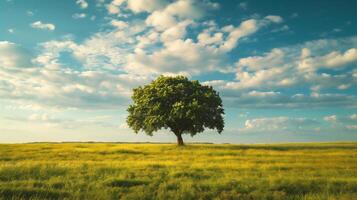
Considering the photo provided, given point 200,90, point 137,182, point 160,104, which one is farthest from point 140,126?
point 137,182

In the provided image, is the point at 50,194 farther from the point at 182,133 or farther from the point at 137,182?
the point at 182,133

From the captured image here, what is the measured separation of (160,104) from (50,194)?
1715 inches

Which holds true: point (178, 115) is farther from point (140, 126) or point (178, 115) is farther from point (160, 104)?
point (140, 126)

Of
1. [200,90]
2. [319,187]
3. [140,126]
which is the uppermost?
[200,90]

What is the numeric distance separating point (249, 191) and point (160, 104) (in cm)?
4245

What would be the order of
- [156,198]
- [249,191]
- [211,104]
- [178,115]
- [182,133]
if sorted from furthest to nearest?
[182,133]
[211,104]
[178,115]
[249,191]
[156,198]

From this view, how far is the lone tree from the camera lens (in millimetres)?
55675

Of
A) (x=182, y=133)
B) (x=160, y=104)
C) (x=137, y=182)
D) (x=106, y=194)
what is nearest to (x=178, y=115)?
(x=160, y=104)

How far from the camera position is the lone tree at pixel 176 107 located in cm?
5567

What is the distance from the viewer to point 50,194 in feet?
44.7

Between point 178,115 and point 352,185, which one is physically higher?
point 178,115

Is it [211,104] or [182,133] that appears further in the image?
[182,133]

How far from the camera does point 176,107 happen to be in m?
54.8

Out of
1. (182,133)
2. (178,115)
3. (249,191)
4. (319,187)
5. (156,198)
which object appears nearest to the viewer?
(156,198)
